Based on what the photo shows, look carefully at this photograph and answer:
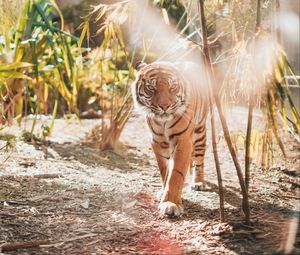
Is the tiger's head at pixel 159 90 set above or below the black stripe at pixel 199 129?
above

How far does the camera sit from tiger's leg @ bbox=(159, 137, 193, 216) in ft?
9.95

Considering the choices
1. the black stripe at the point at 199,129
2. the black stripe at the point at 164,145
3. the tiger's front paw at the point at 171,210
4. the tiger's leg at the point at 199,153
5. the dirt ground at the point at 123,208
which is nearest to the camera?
the dirt ground at the point at 123,208

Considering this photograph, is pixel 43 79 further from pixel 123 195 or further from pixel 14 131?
pixel 123 195

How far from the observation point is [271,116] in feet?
7.93

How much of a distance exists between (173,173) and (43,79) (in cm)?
205

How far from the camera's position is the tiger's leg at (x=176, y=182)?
3033 millimetres

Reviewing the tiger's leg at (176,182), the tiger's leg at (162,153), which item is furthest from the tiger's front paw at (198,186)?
the tiger's leg at (176,182)

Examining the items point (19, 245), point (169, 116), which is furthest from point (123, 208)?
point (19, 245)

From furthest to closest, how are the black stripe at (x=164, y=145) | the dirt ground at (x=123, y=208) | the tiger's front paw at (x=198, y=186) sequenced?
the tiger's front paw at (x=198, y=186) < the black stripe at (x=164, y=145) < the dirt ground at (x=123, y=208)

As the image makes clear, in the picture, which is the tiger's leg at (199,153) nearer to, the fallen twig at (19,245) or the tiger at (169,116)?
the tiger at (169,116)

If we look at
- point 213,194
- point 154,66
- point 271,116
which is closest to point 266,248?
point 271,116

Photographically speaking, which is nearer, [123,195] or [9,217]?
[9,217]

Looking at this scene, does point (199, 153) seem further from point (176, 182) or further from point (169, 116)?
point (176, 182)

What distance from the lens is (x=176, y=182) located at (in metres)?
3.13
